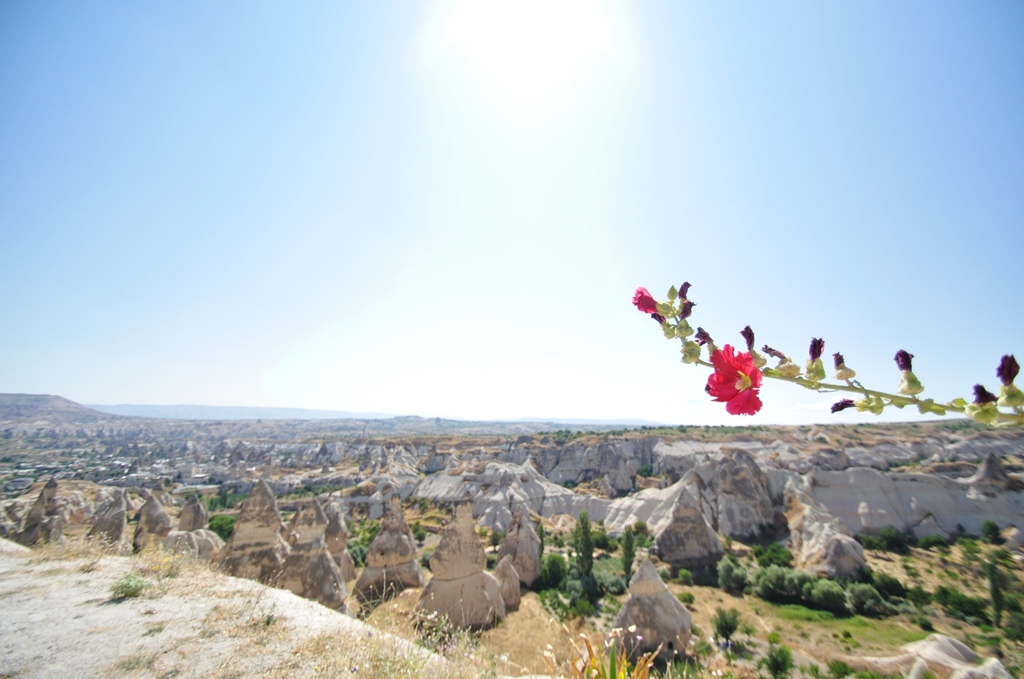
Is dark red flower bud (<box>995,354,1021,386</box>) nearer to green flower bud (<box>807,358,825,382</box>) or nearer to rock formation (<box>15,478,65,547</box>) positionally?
green flower bud (<box>807,358,825,382</box>)

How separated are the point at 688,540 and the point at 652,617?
12509mm

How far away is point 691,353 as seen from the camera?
61.8 inches

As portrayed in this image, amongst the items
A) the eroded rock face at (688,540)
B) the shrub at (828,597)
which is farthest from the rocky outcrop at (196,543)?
the shrub at (828,597)

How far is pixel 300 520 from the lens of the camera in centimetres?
1355

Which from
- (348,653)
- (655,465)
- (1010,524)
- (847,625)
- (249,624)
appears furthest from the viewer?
(655,465)

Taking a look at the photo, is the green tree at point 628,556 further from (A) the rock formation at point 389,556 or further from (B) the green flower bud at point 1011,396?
(B) the green flower bud at point 1011,396

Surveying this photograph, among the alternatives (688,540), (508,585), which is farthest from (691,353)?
(688,540)

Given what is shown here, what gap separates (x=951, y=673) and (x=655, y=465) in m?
47.1

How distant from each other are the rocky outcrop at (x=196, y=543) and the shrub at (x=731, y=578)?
21039 mm

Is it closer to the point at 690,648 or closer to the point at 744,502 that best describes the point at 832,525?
the point at 744,502

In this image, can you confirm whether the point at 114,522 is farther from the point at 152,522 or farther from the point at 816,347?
the point at 816,347

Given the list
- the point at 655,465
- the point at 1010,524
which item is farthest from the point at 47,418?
the point at 1010,524

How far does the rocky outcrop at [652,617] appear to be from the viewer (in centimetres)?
1226

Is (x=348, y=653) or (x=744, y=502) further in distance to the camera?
(x=744, y=502)
